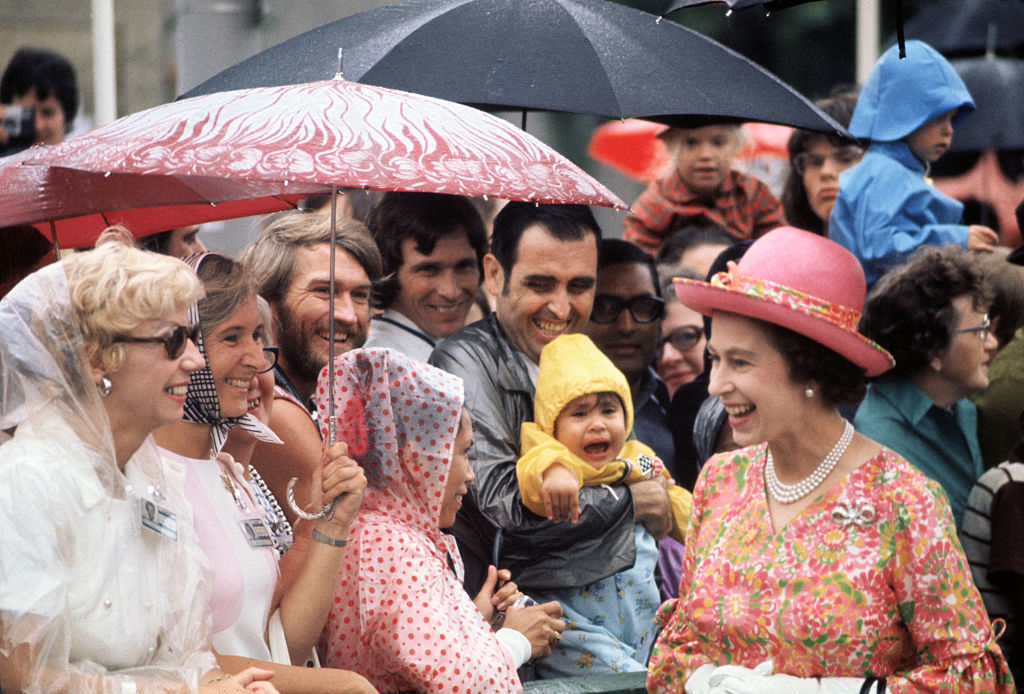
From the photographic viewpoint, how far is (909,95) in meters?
5.72

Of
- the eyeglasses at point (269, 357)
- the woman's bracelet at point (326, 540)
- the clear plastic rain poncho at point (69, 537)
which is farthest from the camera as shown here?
the eyeglasses at point (269, 357)

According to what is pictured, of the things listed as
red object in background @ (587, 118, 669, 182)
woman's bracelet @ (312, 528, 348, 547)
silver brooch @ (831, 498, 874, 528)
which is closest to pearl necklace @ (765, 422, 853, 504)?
silver brooch @ (831, 498, 874, 528)

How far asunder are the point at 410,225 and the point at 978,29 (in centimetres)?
573

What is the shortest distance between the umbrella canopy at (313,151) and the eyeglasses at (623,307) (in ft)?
4.08

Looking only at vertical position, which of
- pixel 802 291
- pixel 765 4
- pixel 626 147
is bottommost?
pixel 626 147

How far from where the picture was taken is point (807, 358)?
3350mm

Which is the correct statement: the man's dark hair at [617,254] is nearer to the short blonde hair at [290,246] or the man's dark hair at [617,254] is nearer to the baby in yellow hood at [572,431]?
the baby in yellow hood at [572,431]

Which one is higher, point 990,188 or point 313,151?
point 313,151

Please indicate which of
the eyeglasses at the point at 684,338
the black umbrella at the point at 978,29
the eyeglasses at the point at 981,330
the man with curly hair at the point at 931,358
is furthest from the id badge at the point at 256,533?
the black umbrella at the point at 978,29

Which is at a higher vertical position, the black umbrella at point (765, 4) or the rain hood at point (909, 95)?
the black umbrella at point (765, 4)

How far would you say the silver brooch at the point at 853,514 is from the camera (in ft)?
10.4

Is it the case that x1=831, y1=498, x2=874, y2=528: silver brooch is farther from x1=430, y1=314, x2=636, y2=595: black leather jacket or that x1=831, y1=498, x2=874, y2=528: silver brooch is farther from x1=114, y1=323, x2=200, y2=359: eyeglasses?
x1=114, y1=323, x2=200, y2=359: eyeglasses

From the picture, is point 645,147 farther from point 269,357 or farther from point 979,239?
point 269,357

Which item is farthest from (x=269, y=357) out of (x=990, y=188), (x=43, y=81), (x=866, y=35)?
(x=866, y=35)
